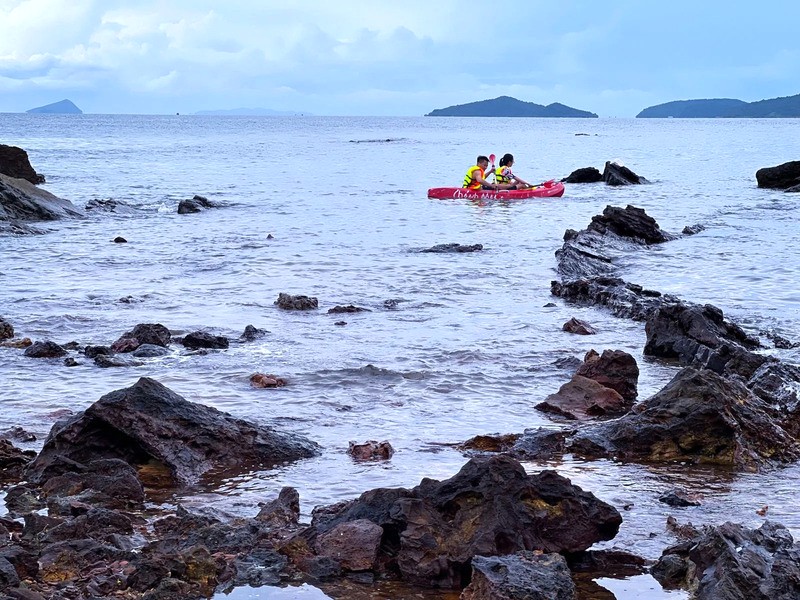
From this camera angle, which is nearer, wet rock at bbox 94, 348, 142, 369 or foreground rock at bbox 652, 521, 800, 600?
foreground rock at bbox 652, 521, 800, 600

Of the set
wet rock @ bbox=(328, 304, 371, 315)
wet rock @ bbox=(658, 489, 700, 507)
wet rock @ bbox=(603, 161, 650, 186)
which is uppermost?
wet rock @ bbox=(603, 161, 650, 186)

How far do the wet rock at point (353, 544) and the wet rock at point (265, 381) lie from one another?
15.2ft

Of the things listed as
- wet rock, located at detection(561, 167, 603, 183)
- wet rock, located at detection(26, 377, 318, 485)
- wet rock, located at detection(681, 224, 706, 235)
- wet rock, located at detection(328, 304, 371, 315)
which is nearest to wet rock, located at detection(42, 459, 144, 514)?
wet rock, located at detection(26, 377, 318, 485)

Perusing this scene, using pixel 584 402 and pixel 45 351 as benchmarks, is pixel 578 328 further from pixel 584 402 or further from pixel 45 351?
pixel 45 351

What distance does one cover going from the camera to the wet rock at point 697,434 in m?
7.62

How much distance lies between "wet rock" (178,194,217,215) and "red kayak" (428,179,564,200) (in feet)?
27.1

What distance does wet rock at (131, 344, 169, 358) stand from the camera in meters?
11.1

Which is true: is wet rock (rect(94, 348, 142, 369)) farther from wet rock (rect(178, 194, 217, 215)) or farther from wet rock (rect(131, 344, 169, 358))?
wet rock (rect(178, 194, 217, 215))

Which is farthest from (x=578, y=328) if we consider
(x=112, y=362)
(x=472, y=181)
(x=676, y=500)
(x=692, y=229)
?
(x=472, y=181)

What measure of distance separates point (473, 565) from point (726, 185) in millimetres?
42699

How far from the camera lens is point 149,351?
36.8 feet

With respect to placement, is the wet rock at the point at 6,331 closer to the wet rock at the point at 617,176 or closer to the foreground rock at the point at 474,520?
the foreground rock at the point at 474,520

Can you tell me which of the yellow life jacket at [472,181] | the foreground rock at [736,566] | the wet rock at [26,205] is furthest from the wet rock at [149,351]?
the yellow life jacket at [472,181]

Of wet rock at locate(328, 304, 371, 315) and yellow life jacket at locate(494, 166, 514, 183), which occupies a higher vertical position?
yellow life jacket at locate(494, 166, 514, 183)
